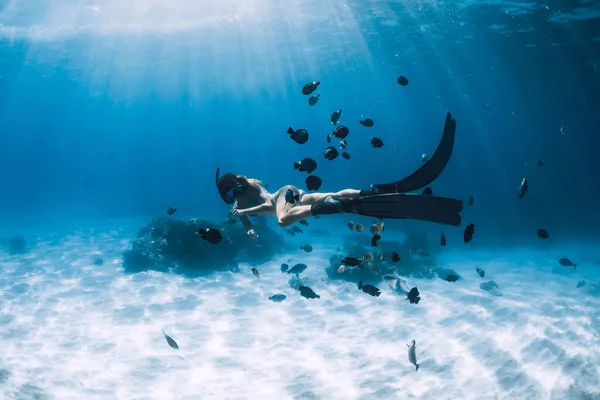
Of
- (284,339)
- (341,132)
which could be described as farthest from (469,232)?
(284,339)

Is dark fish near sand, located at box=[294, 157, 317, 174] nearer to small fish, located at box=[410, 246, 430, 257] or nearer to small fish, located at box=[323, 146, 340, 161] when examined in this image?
small fish, located at box=[323, 146, 340, 161]

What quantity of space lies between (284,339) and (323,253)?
12.4 meters

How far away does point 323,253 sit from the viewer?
21531 millimetres

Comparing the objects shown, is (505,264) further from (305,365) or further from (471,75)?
(471,75)

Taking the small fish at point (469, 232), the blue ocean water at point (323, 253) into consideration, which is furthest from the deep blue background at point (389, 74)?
the small fish at point (469, 232)

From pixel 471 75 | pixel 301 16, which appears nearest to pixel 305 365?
pixel 301 16

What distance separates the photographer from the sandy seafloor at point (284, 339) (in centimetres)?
705

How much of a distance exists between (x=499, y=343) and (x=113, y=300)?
11.9 meters

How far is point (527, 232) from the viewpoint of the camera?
28.7 meters

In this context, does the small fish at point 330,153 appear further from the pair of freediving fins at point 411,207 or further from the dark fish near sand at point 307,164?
the pair of freediving fins at point 411,207

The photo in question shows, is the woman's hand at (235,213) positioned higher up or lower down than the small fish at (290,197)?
lower down

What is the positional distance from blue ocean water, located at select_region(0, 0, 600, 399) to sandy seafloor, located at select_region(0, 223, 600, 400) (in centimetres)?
6

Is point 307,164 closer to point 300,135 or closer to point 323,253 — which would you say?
point 300,135

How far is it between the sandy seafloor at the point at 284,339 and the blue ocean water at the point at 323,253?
0.19 feet
